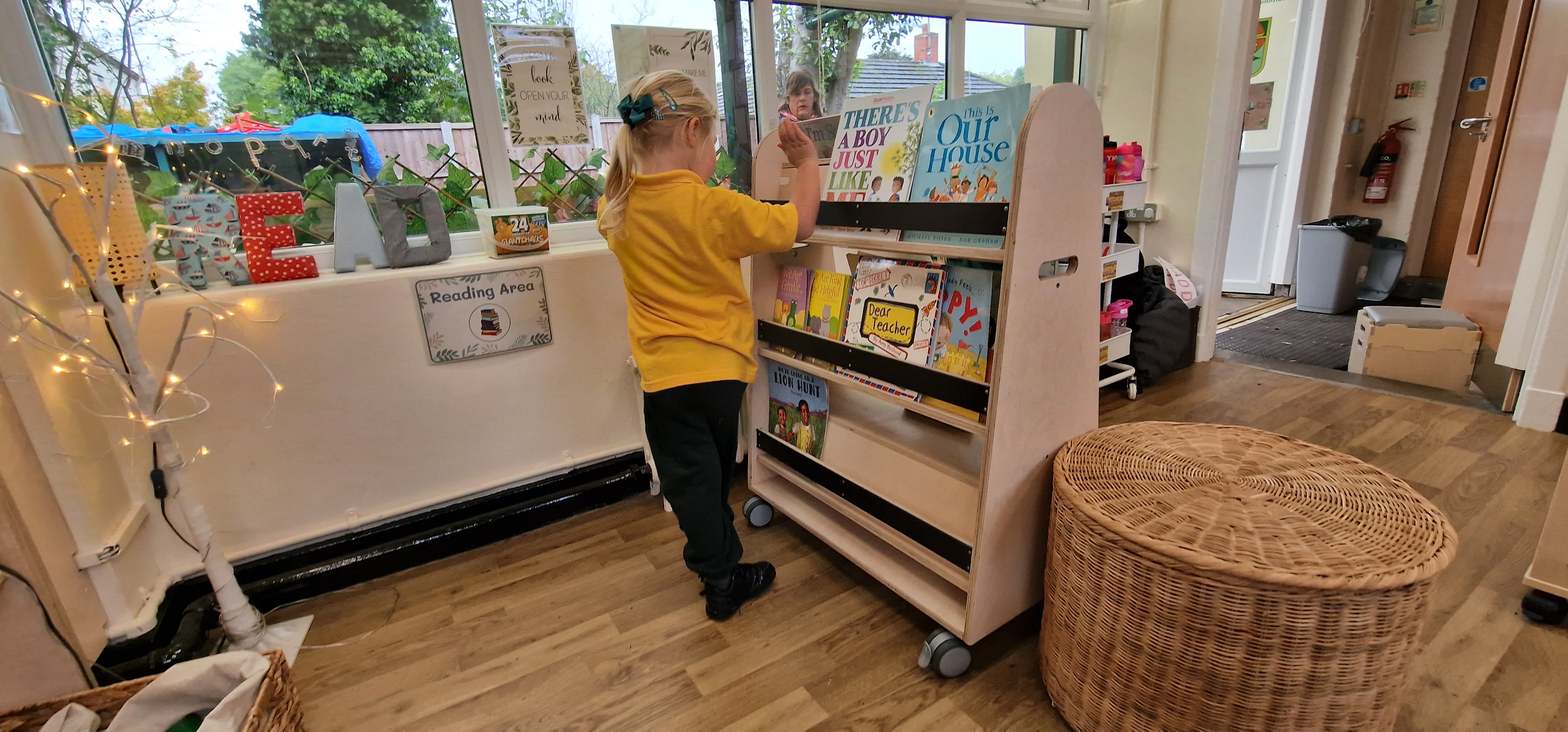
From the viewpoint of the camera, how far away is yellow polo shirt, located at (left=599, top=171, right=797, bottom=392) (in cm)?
136

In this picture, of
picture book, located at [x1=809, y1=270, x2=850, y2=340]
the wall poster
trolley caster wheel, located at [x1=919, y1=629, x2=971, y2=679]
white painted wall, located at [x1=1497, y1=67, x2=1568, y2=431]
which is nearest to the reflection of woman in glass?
picture book, located at [x1=809, y1=270, x2=850, y2=340]

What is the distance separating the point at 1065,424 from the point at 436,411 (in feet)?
5.35

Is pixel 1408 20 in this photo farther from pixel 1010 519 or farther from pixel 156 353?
pixel 156 353

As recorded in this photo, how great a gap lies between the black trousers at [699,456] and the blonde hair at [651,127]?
0.39 m

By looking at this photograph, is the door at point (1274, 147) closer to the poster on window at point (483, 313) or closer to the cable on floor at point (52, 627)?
the poster on window at point (483, 313)

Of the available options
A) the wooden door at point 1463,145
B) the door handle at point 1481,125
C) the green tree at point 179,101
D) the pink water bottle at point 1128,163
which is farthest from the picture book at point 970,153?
the wooden door at point 1463,145

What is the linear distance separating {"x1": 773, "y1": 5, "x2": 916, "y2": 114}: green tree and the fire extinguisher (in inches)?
144

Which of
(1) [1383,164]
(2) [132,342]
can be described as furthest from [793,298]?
(1) [1383,164]

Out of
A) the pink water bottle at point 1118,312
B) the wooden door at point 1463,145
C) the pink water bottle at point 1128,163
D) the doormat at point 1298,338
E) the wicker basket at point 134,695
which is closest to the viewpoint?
the wicker basket at point 134,695

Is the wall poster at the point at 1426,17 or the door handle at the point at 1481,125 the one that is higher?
the wall poster at the point at 1426,17

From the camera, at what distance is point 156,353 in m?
1.55

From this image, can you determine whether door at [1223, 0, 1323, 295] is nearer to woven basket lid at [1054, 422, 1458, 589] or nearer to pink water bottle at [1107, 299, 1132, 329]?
pink water bottle at [1107, 299, 1132, 329]

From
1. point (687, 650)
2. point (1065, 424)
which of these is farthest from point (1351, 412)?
point (687, 650)

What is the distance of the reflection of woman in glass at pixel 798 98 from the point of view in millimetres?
2527
